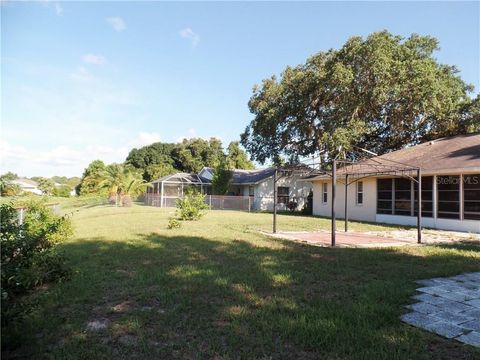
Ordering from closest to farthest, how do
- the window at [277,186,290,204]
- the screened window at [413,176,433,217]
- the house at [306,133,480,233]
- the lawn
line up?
the lawn → the house at [306,133,480,233] → the screened window at [413,176,433,217] → the window at [277,186,290,204]

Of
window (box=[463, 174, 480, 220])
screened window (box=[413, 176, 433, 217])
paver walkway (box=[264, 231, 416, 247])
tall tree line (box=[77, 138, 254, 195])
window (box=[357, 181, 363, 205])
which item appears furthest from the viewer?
tall tree line (box=[77, 138, 254, 195])

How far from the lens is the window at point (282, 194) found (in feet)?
117

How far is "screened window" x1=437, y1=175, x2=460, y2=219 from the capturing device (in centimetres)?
1576

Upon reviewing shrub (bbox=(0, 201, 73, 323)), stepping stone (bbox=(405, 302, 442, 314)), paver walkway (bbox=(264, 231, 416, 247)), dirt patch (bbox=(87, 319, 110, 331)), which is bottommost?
dirt patch (bbox=(87, 319, 110, 331))

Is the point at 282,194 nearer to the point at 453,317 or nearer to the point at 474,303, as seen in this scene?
the point at 474,303

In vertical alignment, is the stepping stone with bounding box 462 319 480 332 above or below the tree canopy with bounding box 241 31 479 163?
below

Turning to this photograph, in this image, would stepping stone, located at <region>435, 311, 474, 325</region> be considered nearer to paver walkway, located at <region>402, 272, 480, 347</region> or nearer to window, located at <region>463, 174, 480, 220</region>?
paver walkway, located at <region>402, 272, 480, 347</region>

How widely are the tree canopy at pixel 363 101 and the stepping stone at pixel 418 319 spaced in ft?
66.5

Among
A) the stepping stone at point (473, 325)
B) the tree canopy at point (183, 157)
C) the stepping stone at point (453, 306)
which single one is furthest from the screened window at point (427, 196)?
the tree canopy at point (183, 157)

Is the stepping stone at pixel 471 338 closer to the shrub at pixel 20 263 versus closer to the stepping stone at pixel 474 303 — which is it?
the stepping stone at pixel 474 303

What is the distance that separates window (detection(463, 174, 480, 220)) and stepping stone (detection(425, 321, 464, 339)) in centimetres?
1266

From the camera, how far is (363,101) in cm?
2456

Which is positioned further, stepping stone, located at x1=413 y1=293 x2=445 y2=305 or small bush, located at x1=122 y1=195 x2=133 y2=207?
small bush, located at x1=122 y1=195 x2=133 y2=207

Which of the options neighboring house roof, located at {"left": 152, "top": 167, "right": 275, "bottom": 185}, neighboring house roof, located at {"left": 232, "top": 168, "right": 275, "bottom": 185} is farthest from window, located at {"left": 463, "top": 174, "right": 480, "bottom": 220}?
neighboring house roof, located at {"left": 152, "top": 167, "right": 275, "bottom": 185}
